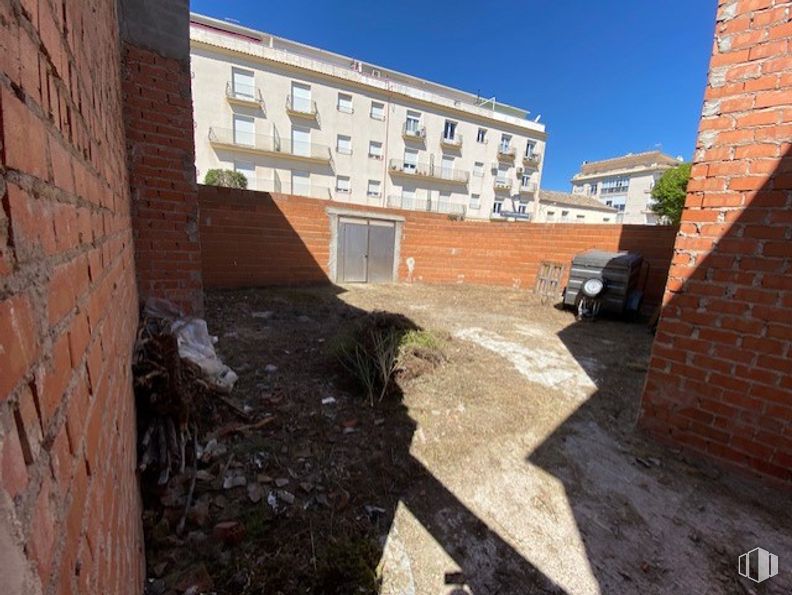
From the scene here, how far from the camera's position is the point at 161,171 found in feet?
10.6

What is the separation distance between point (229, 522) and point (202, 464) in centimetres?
51

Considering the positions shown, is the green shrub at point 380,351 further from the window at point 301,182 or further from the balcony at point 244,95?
the balcony at point 244,95

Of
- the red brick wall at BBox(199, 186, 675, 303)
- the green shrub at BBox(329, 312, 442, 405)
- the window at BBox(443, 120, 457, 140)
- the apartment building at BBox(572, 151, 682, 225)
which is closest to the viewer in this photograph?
the green shrub at BBox(329, 312, 442, 405)

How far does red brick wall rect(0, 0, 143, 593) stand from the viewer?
37cm

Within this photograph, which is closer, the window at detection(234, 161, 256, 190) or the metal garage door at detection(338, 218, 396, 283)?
the metal garage door at detection(338, 218, 396, 283)

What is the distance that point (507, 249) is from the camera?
9.55 meters

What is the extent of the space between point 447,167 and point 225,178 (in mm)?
15110

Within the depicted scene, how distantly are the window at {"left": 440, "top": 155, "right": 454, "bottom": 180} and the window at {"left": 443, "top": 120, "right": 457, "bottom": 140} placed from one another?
4.57 feet

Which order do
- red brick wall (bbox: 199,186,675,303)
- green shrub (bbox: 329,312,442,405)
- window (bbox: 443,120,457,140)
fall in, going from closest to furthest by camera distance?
green shrub (bbox: 329,312,442,405) → red brick wall (bbox: 199,186,675,303) → window (bbox: 443,120,457,140)

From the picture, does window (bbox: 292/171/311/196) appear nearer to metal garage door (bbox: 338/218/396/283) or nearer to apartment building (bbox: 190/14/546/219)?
apartment building (bbox: 190/14/546/219)

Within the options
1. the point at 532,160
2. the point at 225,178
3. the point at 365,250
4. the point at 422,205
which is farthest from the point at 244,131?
the point at 532,160

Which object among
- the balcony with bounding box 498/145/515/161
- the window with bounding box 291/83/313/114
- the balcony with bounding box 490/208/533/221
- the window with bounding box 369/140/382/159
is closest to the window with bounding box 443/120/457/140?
the balcony with bounding box 498/145/515/161

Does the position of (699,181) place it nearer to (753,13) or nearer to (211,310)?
(753,13)

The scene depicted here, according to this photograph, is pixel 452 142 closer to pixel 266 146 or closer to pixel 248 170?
pixel 266 146
